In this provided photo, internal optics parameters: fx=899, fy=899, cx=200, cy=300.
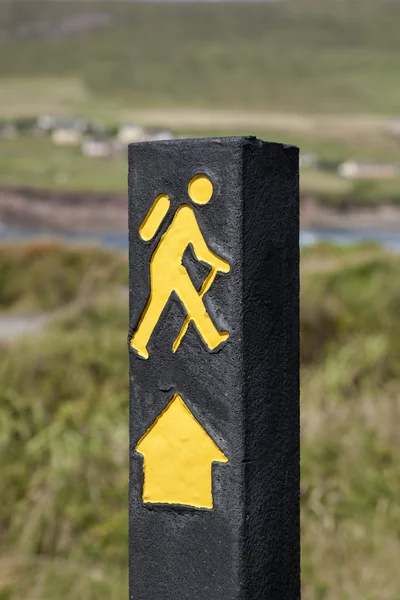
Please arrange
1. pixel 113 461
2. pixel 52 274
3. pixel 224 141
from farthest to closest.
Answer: pixel 52 274 < pixel 113 461 < pixel 224 141

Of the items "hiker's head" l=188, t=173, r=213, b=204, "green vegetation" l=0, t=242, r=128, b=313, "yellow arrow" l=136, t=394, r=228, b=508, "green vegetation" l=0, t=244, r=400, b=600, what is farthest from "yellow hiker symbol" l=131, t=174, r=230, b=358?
"green vegetation" l=0, t=242, r=128, b=313

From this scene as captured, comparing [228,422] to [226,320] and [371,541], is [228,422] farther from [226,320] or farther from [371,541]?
[371,541]

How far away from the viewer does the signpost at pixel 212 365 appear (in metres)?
1.36

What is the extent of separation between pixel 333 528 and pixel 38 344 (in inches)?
92.5

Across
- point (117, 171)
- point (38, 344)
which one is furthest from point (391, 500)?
point (117, 171)

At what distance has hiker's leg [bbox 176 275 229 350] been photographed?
1371 mm

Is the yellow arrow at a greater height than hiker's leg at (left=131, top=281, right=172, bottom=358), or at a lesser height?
lesser

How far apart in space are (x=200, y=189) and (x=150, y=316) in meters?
0.22

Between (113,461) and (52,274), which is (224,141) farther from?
(52,274)

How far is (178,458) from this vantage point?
1.41 metres

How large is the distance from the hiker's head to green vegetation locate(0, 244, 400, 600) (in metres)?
1.59

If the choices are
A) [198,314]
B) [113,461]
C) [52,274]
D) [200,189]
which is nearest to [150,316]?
[198,314]

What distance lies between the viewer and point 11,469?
11.2 feet

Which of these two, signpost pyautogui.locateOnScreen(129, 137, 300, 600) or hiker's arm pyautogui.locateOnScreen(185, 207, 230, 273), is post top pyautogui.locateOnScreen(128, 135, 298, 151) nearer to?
signpost pyautogui.locateOnScreen(129, 137, 300, 600)
